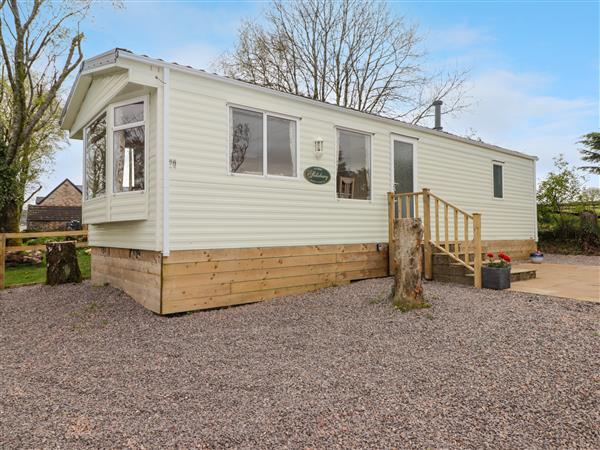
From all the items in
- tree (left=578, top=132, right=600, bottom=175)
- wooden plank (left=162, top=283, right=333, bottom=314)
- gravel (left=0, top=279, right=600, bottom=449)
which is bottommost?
gravel (left=0, top=279, right=600, bottom=449)

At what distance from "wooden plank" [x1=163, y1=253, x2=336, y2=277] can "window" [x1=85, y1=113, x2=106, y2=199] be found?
7.44ft

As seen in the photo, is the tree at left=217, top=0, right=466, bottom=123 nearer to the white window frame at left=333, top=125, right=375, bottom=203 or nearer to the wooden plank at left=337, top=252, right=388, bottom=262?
the white window frame at left=333, top=125, right=375, bottom=203

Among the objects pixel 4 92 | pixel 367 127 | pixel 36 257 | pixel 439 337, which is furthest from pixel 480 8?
pixel 4 92

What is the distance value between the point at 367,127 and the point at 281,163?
2040mm

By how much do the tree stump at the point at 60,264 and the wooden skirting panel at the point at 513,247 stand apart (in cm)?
891

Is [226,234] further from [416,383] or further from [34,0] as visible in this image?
[34,0]

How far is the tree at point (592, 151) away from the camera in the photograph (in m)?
14.6

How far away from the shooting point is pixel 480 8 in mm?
9461

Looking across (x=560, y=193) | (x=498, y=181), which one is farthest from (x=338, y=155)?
(x=560, y=193)

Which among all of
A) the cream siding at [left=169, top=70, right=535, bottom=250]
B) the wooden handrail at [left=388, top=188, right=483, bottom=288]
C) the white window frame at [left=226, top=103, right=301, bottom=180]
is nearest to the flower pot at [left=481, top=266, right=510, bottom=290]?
the wooden handrail at [left=388, top=188, right=483, bottom=288]

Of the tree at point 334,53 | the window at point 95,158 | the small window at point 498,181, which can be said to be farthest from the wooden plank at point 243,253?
the tree at point 334,53

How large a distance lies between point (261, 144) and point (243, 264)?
1.78 m

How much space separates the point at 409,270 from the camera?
4.57 meters

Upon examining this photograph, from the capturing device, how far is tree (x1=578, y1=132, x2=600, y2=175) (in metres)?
14.6
